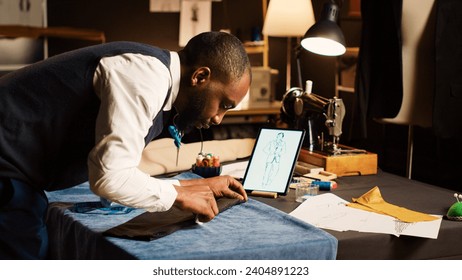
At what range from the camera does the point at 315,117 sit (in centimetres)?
311

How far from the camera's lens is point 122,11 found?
225 inches

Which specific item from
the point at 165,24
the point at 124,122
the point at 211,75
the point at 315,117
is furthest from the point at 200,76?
the point at 165,24

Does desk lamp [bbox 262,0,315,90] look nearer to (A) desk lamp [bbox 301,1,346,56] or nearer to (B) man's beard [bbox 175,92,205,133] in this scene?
Answer: (A) desk lamp [bbox 301,1,346,56]

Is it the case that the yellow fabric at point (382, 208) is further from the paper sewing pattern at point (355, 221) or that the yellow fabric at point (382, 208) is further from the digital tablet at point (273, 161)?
the digital tablet at point (273, 161)

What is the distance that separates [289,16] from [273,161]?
9.13 feet

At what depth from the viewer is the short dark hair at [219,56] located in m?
1.86

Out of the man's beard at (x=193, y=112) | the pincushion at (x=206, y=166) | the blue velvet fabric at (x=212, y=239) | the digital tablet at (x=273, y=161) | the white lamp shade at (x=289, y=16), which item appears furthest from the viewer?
the white lamp shade at (x=289, y=16)

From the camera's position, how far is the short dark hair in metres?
1.86

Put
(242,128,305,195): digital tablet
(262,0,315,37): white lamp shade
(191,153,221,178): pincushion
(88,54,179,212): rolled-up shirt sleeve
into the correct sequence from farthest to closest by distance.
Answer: (262,0,315,37): white lamp shade, (191,153,221,178): pincushion, (242,128,305,195): digital tablet, (88,54,179,212): rolled-up shirt sleeve

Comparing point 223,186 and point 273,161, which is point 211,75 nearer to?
point 223,186

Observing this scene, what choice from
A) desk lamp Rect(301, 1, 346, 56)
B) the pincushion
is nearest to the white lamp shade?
desk lamp Rect(301, 1, 346, 56)

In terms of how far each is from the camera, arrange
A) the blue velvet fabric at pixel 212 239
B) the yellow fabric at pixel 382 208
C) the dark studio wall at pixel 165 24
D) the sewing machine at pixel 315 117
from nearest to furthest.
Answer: the blue velvet fabric at pixel 212 239 < the yellow fabric at pixel 382 208 < the sewing machine at pixel 315 117 < the dark studio wall at pixel 165 24

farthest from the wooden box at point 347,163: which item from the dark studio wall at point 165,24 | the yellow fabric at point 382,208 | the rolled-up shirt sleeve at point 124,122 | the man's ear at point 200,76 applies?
the dark studio wall at point 165,24

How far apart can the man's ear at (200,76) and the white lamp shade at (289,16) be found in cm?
338
